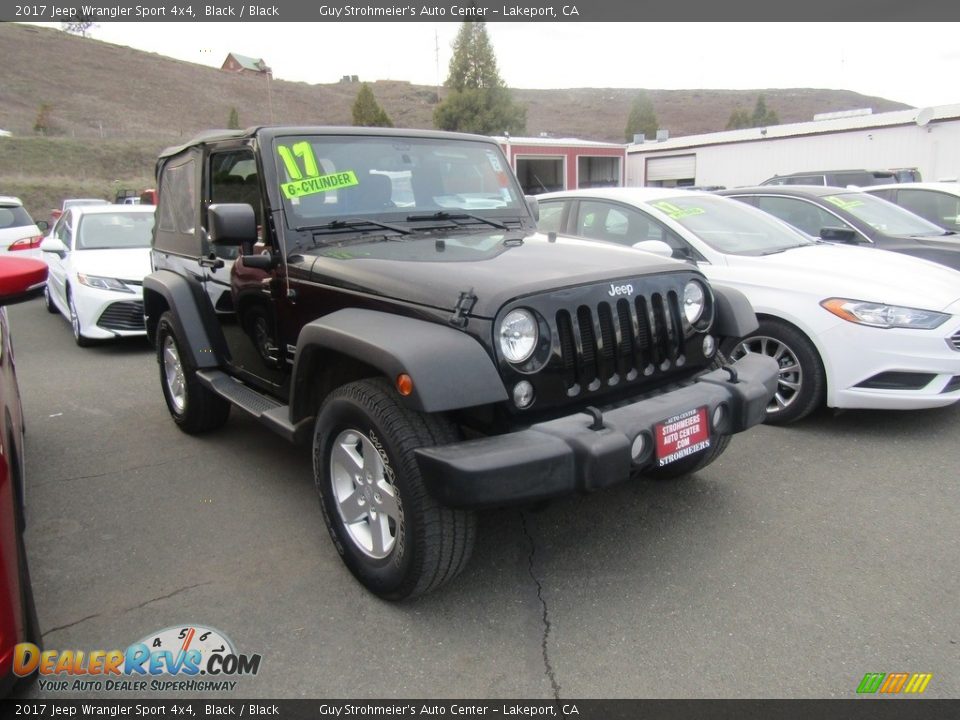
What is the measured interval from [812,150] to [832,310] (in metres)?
24.7

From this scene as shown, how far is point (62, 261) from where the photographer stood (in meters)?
Result: 8.38

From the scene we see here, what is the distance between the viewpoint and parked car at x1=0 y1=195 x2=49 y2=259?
10.5 meters

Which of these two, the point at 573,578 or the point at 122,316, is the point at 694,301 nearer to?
the point at 573,578

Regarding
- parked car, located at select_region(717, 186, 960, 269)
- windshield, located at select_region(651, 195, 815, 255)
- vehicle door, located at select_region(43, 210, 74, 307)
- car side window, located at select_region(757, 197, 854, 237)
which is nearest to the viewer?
windshield, located at select_region(651, 195, 815, 255)

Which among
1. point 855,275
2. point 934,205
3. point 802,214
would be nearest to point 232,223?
point 855,275

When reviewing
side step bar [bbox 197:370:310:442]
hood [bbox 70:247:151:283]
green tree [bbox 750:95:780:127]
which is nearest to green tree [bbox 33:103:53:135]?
hood [bbox 70:247:151:283]

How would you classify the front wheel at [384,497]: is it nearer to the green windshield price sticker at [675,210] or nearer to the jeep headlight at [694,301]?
the jeep headlight at [694,301]

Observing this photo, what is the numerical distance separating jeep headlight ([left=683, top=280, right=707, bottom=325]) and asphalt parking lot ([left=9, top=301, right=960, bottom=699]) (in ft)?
3.46

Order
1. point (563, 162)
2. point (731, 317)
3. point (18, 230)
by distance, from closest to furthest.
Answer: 1. point (731, 317)
2. point (18, 230)
3. point (563, 162)

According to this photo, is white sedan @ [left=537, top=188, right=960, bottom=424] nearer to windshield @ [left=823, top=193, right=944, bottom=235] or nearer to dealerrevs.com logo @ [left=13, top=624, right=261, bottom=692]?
windshield @ [left=823, top=193, right=944, bottom=235]

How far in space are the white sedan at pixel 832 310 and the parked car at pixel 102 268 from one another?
5505mm

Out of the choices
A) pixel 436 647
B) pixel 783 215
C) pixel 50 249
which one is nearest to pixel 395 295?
pixel 436 647

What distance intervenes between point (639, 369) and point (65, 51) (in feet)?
296

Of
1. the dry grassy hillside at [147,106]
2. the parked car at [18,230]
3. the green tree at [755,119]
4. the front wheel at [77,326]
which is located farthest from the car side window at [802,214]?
the green tree at [755,119]
